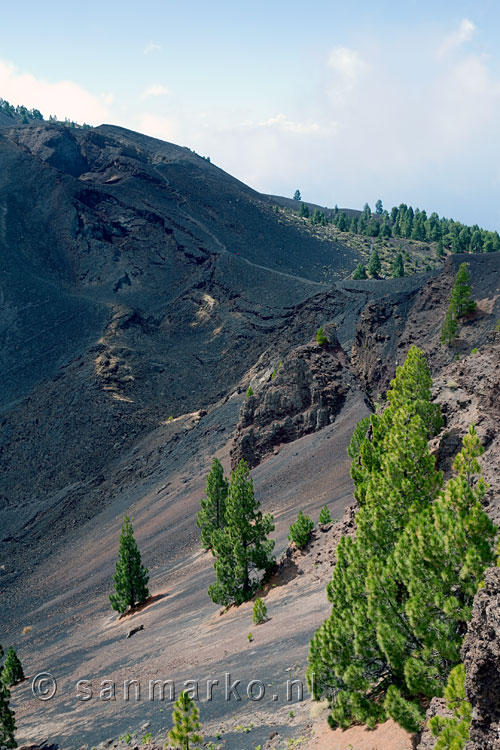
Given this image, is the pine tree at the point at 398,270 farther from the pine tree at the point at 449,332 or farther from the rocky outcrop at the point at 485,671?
the rocky outcrop at the point at 485,671

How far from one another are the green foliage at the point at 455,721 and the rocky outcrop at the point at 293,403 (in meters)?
48.3

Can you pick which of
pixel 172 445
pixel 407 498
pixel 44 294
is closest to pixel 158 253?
pixel 44 294

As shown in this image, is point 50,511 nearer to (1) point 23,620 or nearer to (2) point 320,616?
(1) point 23,620

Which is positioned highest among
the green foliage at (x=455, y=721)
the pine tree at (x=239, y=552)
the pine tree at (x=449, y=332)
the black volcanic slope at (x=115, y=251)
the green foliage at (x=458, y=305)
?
the black volcanic slope at (x=115, y=251)

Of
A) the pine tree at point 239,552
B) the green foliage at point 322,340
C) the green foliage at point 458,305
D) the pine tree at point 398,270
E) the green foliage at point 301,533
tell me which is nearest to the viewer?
the green foliage at point 301,533

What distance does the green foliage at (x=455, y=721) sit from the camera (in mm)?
10477

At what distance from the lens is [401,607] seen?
15.0 metres

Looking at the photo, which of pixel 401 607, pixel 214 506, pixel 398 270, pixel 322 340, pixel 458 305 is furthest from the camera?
pixel 398 270

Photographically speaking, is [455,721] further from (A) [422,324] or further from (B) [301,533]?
(A) [422,324]

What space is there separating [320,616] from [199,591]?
17963 millimetres

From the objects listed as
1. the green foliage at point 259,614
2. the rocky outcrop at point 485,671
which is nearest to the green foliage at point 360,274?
the green foliage at point 259,614

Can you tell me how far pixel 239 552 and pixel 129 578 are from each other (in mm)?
14628

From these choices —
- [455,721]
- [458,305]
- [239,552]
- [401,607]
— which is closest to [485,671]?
[455,721]

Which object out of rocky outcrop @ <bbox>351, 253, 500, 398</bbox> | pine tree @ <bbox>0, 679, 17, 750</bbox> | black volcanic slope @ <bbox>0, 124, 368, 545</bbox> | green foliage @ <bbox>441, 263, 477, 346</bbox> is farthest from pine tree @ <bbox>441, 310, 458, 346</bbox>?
pine tree @ <bbox>0, 679, 17, 750</bbox>
